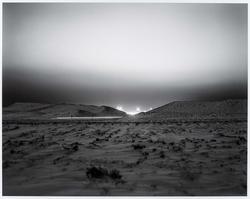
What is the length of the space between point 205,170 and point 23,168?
4214mm

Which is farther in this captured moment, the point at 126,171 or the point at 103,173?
the point at 126,171

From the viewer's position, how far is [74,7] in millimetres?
7988

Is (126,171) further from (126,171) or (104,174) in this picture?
(104,174)

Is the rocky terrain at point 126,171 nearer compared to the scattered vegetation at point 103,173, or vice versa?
the rocky terrain at point 126,171

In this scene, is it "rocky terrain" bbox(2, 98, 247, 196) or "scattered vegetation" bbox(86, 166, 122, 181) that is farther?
"scattered vegetation" bbox(86, 166, 122, 181)

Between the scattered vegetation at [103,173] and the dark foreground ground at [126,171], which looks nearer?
the dark foreground ground at [126,171]

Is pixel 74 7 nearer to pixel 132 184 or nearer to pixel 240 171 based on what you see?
pixel 132 184

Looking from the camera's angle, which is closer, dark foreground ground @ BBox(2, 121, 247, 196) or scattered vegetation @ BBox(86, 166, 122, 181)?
dark foreground ground @ BBox(2, 121, 247, 196)

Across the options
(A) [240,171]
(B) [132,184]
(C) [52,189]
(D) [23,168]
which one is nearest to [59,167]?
(D) [23,168]

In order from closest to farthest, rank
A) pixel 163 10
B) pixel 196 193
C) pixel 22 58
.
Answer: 1. pixel 196 193
2. pixel 163 10
3. pixel 22 58

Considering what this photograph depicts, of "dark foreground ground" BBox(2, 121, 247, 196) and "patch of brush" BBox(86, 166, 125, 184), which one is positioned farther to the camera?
"patch of brush" BBox(86, 166, 125, 184)

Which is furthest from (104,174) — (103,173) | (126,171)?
(126,171)

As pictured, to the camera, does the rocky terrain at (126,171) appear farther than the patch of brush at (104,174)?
No

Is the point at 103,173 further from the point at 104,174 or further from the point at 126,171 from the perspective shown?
the point at 126,171
